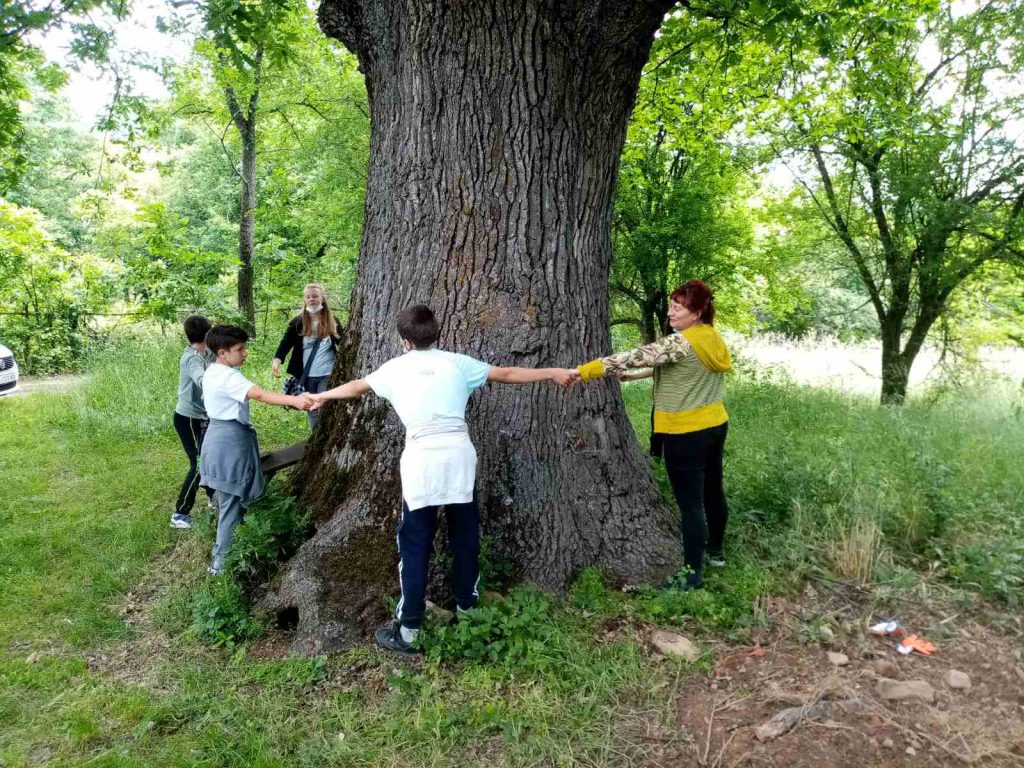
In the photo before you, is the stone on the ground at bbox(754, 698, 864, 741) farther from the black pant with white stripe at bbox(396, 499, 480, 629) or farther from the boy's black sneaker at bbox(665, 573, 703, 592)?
the black pant with white stripe at bbox(396, 499, 480, 629)

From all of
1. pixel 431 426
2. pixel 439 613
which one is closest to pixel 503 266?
pixel 431 426

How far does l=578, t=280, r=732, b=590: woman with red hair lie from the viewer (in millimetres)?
3904

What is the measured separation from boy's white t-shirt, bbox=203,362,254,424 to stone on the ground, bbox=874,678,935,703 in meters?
3.67

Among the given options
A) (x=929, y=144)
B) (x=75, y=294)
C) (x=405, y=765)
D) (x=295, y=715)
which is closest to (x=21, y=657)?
(x=295, y=715)

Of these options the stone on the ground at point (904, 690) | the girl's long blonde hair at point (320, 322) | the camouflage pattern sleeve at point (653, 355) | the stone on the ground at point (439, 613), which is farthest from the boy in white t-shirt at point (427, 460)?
the girl's long blonde hair at point (320, 322)

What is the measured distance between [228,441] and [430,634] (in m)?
1.85

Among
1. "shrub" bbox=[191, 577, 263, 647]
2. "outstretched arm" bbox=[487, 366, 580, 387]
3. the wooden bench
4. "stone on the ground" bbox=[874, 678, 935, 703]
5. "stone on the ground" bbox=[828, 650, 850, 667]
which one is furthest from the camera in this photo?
the wooden bench

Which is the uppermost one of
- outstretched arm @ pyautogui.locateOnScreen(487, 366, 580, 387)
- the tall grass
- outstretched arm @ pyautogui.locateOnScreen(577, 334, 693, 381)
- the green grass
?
outstretched arm @ pyautogui.locateOnScreen(577, 334, 693, 381)

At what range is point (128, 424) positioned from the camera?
838cm

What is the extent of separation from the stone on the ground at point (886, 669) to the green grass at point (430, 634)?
23.9 inches

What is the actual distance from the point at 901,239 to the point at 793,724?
10.6 m

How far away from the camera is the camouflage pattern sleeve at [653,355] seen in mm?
3889

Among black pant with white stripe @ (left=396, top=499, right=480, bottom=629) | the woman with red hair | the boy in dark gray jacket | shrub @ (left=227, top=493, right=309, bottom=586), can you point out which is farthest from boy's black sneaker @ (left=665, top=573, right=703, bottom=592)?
the boy in dark gray jacket

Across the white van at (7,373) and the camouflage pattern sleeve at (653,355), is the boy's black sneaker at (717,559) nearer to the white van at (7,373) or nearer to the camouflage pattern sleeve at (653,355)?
the camouflage pattern sleeve at (653,355)
